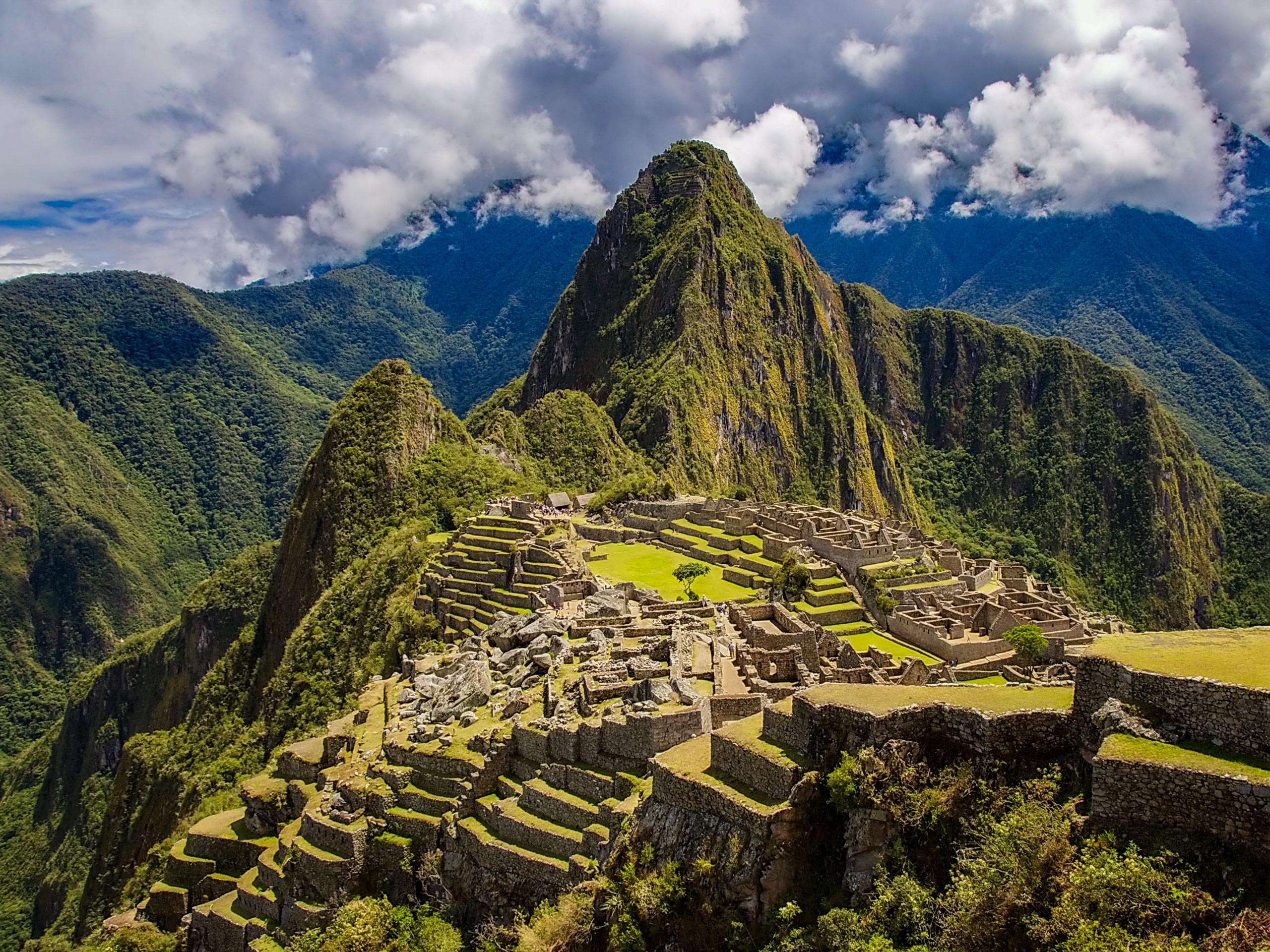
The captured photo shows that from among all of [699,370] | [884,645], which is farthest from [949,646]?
[699,370]

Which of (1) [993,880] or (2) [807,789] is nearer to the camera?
(1) [993,880]

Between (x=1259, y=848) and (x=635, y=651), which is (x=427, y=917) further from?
(x=1259, y=848)

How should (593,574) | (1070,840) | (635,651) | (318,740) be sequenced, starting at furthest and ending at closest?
(593,574), (318,740), (635,651), (1070,840)

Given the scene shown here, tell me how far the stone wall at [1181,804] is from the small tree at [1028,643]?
3109cm

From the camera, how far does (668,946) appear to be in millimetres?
16125

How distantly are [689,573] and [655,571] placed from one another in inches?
155

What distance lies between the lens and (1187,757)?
12.1 m

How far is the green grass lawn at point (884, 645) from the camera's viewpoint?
1699 inches

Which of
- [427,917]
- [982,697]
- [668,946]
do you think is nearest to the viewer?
[982,697]

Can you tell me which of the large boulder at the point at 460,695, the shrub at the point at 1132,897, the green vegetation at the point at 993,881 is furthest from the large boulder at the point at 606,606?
the shrub at the point at 1132,897

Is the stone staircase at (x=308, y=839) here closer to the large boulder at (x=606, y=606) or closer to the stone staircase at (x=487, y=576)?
the large boulder at (x=606, y=606)

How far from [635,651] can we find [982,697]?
42.8 ft

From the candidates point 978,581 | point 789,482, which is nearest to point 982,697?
point 978,581

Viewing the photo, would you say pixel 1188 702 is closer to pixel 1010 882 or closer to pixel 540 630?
pixel 1010 882
